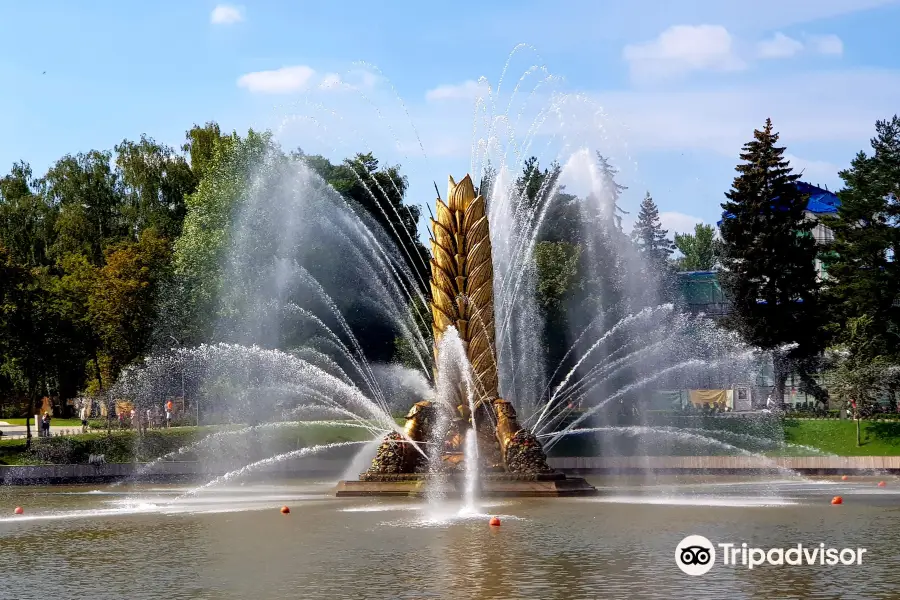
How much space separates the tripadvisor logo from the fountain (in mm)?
12086

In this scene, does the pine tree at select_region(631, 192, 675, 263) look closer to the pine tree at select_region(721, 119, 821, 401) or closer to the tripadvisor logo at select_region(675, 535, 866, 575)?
the pine tree at select_region(721, 119, 821, 401)

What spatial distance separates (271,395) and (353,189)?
673 inches

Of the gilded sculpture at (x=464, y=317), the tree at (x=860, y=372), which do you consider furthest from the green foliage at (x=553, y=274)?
the gilded sculpture at (x=464, y=317)

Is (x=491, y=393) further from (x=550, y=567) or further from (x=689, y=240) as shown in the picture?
(x=689, y=240)

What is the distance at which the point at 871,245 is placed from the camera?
72.2 metres

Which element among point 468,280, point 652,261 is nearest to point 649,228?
point 652,261

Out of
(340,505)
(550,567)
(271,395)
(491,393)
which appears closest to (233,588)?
(550,567)

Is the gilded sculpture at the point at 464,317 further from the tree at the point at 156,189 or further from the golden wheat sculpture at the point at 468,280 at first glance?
the tree at the point at 156,189

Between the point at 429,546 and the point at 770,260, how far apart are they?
5397 centimetres

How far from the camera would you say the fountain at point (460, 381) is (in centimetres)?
3322

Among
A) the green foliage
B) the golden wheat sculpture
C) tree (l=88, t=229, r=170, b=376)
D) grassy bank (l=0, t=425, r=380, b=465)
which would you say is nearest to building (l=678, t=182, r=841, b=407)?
the green foliage

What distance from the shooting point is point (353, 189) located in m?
73.2

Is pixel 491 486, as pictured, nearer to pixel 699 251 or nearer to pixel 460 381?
pixel 460 381

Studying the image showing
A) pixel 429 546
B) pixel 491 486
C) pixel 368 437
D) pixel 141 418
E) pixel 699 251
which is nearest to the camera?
pixel 429 546
